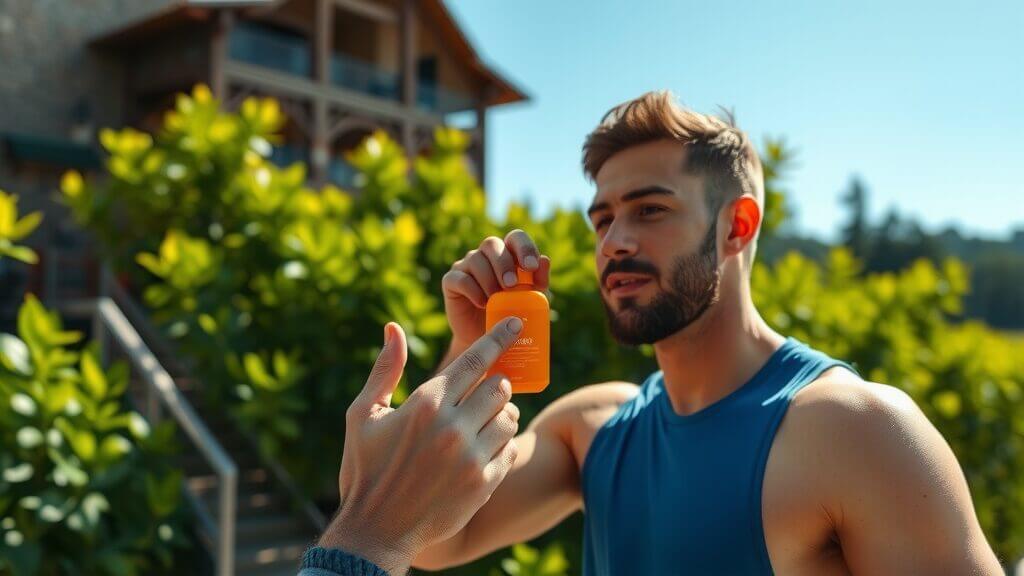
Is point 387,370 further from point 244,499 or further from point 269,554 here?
point 244,499

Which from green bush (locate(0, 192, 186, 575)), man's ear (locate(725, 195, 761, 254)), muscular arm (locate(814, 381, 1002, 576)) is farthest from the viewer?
green bush (locate(0, 192, 186, 575))

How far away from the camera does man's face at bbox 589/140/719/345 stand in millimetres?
2084

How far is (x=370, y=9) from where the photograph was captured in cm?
1697

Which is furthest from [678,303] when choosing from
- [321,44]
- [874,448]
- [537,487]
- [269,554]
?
[321,44]

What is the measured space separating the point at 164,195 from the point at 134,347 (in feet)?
3.49

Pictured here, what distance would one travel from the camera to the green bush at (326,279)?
13.9 ft

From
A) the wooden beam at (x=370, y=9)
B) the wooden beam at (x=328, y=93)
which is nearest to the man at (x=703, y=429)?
the wooden beam at (x=328, y=93)

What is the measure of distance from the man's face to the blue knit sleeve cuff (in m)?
1.06

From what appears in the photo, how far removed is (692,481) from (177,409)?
399 centimetres

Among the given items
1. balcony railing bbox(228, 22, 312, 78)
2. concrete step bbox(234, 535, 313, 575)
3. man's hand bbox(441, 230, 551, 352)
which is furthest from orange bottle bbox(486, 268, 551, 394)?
balcony railing bbox(228, 22, 312, 78)

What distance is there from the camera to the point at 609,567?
212 cm

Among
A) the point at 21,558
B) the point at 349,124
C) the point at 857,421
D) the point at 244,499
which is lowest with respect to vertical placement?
the point at 244,499

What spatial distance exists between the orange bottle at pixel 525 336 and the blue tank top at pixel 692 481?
1.51 feet

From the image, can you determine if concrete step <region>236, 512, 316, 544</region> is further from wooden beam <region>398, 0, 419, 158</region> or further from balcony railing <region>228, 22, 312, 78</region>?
wooden beam <region>398, 0, 419, 158</region>
